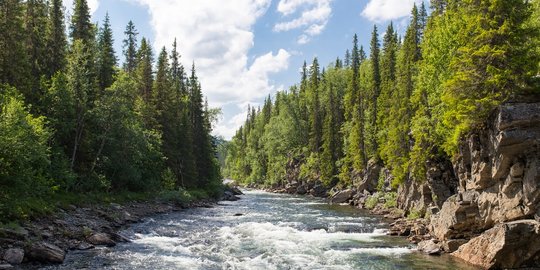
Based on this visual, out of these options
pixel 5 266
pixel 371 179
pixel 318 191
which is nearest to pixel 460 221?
pixel 5 266

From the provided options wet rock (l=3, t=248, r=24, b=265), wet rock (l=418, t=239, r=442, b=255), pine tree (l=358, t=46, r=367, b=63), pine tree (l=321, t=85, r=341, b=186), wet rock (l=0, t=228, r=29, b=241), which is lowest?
wet rock (l=418, t=239, r=442, b=255)

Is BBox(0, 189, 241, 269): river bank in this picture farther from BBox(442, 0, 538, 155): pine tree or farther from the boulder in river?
BBox(442, 0, 538, 155): pine tree

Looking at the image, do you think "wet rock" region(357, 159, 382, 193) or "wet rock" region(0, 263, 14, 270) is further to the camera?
"wet rock" region(357, 159, 382, 193)

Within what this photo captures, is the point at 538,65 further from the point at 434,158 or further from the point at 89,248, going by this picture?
the point at 89,248

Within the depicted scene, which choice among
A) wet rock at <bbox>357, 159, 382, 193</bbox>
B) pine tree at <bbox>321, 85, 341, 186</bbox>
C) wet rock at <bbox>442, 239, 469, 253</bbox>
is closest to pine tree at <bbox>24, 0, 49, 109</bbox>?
wet rock at <bbox>442, 239, 469, 253</bbox>

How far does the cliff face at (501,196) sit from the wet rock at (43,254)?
20.6 metres

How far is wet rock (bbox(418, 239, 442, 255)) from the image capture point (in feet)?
77.2

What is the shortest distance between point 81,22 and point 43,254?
42.7 meters

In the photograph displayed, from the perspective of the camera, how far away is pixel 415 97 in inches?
1719

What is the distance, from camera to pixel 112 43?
65.4 metres

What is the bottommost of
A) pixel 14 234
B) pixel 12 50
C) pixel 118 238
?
pixel 118 238

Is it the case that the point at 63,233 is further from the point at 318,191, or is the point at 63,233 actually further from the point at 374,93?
the point at 318,191

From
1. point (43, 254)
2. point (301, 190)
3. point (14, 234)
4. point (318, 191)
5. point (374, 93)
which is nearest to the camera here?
point (43, 254)

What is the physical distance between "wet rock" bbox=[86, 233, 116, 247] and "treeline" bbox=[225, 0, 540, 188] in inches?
877
